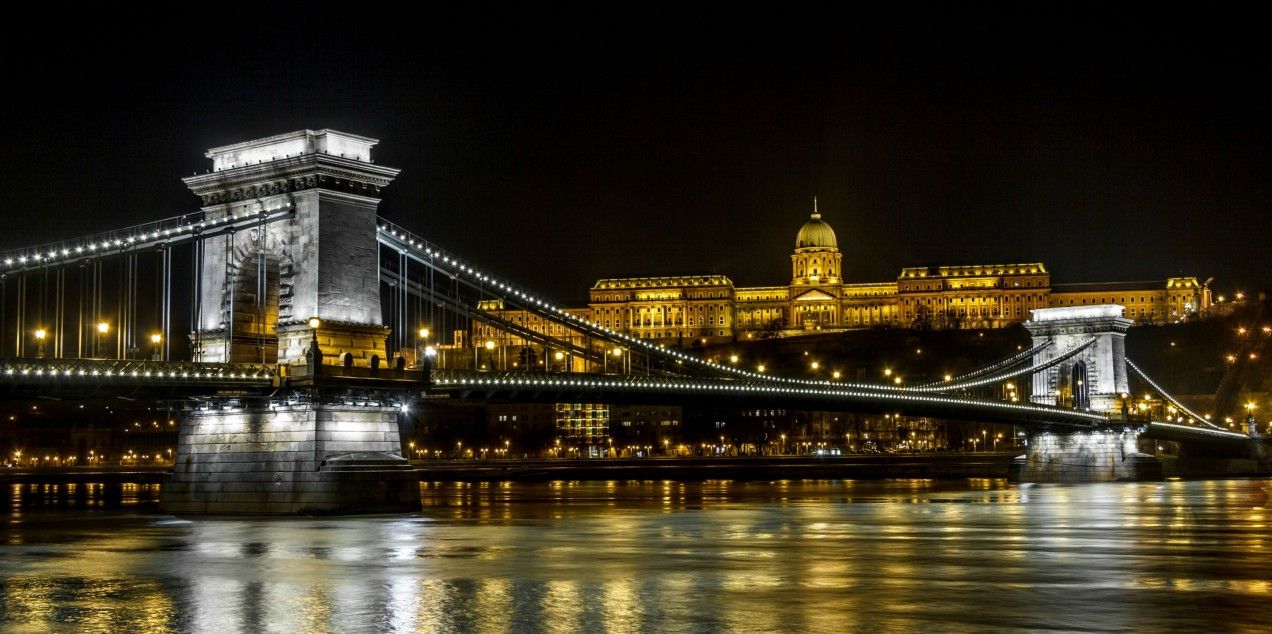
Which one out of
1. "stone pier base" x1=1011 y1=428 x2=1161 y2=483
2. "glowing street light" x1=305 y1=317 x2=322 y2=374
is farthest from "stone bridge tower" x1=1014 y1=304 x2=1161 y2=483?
"glowing street light" x1=305 y1=317 x2=322 y2=374

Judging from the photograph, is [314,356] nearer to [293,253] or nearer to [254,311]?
[293,253]

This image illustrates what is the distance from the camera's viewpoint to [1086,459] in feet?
285

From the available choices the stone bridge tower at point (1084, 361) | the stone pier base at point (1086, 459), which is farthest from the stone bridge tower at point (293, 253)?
the stone bridge tower at point (1084, 361)

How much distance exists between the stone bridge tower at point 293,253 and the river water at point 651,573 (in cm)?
617

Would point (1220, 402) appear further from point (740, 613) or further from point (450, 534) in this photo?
point (740, 613)

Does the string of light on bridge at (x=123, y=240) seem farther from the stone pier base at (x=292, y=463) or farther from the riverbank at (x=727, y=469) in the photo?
the riverbank at (x=727, y=469)

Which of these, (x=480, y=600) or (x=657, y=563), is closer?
(x=480, y=600)

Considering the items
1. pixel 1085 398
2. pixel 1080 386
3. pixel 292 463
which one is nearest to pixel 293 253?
pixel 292 463

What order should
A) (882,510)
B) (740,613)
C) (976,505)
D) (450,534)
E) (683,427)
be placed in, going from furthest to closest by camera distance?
(683,427) → (976,505) → (882,510) → (450,534) → (740,613)

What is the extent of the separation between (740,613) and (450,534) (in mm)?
18400

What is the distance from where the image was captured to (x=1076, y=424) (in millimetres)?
85750

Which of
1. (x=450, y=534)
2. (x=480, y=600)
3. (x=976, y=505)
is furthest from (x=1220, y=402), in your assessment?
(x=480, y=600)

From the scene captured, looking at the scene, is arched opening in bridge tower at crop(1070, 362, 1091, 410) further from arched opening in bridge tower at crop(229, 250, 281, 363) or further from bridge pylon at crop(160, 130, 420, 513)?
arched opening in bridge tower at crop(229, 250, 281, 363)

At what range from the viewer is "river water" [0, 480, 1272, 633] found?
2050 cm
